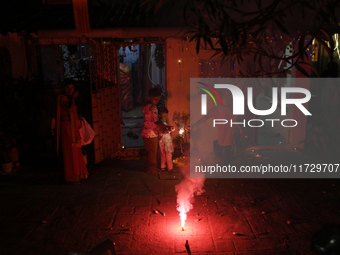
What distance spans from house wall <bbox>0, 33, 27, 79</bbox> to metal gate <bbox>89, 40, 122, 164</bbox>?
199cm

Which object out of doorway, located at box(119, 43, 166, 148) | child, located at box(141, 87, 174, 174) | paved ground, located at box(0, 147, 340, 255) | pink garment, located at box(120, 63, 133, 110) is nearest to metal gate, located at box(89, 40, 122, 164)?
paved ground, located at box(0, 147, 340, 255)

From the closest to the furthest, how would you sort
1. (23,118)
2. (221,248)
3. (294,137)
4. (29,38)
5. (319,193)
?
(221,248), (319,193), (23,118), (29,38), (294,137)

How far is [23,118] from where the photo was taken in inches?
304

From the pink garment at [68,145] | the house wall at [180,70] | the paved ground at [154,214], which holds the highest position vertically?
the house wall at [180,70]

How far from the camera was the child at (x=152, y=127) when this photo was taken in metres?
7.35

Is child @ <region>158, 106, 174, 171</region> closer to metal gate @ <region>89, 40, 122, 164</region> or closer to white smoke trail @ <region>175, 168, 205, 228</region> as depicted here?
white smoke trail @ <region>175, 168, 205, 228</region>

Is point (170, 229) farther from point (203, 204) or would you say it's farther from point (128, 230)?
point (203, 204)

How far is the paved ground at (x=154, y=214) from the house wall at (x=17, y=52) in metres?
2.88

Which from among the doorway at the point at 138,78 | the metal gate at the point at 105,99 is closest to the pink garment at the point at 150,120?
the metal gate at the point at 105,99

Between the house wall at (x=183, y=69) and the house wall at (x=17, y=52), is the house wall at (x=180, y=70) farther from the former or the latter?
the house wall at (x=17, y=52)

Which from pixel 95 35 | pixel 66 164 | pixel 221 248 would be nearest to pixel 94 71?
pixel 95 35

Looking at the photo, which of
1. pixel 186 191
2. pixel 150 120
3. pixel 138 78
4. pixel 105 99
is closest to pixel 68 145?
pixel 105 99

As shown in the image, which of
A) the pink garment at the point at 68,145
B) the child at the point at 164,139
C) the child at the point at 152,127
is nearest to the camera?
the pink garment at the point at 68,145

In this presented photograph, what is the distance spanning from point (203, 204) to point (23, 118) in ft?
16.3
